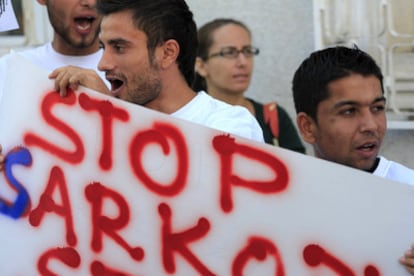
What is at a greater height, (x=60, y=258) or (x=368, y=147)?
(x=368, y=147)

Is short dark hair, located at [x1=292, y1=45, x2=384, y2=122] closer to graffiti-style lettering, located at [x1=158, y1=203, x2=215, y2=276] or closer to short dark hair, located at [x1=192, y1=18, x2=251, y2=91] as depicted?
graffiti-style lettering, located at [x1=158, y1=203, x2=215, y2=276]

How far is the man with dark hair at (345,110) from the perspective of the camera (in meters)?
3.59

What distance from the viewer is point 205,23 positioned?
21.0 ft

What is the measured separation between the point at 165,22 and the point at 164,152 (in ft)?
1.86

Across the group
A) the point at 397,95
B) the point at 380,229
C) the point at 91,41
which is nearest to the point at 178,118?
the point at 380,229

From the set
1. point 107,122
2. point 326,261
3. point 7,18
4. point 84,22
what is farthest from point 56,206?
point 84,22

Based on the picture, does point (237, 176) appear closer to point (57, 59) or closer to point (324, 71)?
point (324, 71)

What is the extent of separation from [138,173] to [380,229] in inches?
28.9

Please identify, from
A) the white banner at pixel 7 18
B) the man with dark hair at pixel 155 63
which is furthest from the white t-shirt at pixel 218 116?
the white banner at pixel 7 18

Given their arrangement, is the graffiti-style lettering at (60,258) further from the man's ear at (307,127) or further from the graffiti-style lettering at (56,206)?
the man's ear at (307,127)

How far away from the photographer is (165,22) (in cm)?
383

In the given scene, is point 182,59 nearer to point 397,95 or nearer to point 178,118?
point 178,118

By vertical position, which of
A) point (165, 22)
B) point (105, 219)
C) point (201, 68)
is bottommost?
point (201, 68)

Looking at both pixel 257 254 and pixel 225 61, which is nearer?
pixel 257 254
